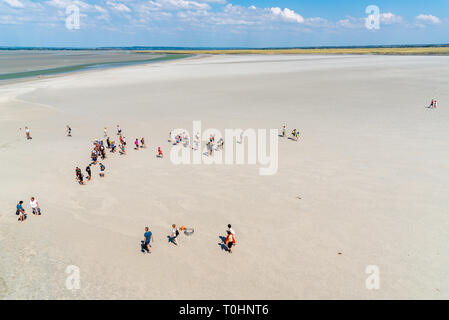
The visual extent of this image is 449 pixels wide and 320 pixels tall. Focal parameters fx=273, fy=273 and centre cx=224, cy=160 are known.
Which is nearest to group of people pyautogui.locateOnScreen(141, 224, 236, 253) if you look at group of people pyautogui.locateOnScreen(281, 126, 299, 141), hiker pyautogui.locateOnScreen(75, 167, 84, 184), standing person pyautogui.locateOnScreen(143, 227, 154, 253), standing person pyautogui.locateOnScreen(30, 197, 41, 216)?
standing person pyautogui.locateOnScreen(143, 227, 154, 253)

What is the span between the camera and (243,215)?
13.5m

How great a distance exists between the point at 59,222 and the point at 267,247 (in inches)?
388

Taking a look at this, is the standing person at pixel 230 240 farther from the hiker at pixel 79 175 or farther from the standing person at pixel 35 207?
the hiker at pixel 79 175

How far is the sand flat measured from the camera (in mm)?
9758

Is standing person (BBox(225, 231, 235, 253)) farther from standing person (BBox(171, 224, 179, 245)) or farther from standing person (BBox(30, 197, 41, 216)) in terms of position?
standing person (BBox(30, 197, 41, 216))

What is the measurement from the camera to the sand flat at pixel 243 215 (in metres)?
9.76

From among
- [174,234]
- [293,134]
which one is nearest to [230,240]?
[174,234]

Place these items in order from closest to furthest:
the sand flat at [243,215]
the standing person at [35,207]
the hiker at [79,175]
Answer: the sand flat at [243,215]
the standing person at [35,207]
the hiker at [79,175]

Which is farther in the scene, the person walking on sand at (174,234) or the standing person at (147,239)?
the person walking on sand at (174,234)

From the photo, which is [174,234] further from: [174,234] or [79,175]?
[79,175]

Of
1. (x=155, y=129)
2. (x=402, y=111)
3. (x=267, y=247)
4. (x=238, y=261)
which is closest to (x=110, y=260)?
(x=238, y=261)

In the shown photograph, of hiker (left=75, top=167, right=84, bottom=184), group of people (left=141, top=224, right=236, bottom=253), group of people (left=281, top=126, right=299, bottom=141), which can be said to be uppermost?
group of people (left=281, top=126, right=299, bottom=141)

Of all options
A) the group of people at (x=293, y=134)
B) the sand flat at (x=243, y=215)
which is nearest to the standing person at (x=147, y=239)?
the sand flat at (x=243, y=215)
